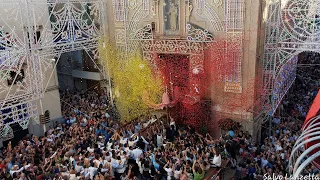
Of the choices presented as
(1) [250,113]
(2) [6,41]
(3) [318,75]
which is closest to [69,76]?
(2) [6,41]

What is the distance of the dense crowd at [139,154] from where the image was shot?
10211 mm

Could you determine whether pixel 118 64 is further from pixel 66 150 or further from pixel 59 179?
pixel 59 179

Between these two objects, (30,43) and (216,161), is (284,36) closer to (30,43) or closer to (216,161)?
(216,161)

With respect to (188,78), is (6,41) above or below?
above

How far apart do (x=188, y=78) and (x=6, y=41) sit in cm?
762

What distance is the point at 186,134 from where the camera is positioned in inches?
531

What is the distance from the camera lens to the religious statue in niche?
1493 cm

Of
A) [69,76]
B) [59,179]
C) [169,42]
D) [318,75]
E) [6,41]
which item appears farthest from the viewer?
[69,76]

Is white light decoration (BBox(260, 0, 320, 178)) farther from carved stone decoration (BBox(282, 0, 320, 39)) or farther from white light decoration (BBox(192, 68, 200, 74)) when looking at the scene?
white light decoration (BBox(192, 68, 200, 74))

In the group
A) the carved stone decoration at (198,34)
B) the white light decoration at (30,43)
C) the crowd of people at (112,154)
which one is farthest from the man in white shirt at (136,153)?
the carved stone decoration at (198,34)

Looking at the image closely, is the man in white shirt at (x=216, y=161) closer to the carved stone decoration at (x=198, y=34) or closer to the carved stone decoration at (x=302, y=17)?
the carved stone decoration at (x=198, y=34)

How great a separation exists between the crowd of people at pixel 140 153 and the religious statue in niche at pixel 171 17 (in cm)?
405

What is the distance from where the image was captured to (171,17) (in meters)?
15.1

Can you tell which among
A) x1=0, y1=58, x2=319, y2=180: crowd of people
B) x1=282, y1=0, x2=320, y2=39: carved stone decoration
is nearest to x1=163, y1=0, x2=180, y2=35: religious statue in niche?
x1=0, y1=58, x2=319, y2=180: crowd of people
